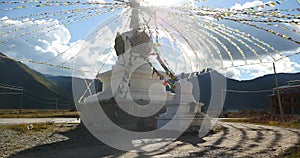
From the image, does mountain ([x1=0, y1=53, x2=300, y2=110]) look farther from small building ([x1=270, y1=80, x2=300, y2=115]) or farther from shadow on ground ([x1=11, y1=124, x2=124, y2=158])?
shadow on ground ([x1=11, y1=124, x2=124, y2=158])

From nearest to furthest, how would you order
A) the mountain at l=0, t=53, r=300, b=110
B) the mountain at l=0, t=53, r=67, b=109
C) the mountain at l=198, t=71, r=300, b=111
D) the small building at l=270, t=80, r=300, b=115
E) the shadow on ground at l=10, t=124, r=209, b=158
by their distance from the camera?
the shadow on ground at l=10, t=124, r=209, b=158 → the small building at l=270, t=80, r=300, b=115 → the mountain at l=198, t=71, r=300, b=111 → the mountain at l=0, t=53, r=300, b=110 → the mountain at l=0, t=53, r=67, b=109

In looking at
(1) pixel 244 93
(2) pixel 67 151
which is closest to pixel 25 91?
(1) pixel 244 93

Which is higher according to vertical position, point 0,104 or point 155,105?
point 155,105

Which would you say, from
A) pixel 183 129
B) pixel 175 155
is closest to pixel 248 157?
pixel 175 155

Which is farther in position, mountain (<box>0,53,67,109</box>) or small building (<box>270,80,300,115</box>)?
mountain (<box>0,53,67,109</box>)

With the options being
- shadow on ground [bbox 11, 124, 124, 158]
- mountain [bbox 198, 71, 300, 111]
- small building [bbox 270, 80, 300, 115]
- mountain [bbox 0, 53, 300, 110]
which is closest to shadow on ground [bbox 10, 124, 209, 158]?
shadow on ground [bbox 11, 124, 124, 158]

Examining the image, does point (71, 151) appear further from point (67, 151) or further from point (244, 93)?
point (244, 93)

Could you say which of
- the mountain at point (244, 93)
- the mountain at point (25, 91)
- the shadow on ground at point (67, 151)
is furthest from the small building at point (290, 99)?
the mountain at point (25, 91)

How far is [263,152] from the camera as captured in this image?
717 centimetres

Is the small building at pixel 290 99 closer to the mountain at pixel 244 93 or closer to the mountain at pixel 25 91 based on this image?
the mountain at pixel 244 93

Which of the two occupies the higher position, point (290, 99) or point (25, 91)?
point (290, 99)

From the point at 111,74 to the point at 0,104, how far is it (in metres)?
108

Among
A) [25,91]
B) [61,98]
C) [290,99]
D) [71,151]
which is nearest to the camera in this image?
[71,151]

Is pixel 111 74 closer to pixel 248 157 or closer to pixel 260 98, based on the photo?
pixel 248 157
